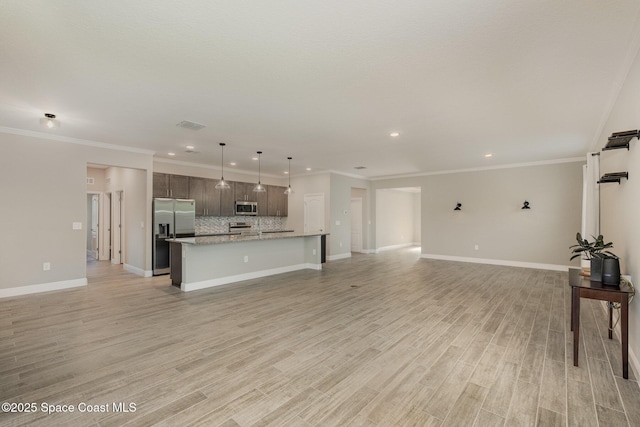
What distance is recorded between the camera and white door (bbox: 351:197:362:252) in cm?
1066

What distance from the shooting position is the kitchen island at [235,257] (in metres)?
5.13

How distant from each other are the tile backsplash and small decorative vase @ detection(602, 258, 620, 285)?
26.2ft

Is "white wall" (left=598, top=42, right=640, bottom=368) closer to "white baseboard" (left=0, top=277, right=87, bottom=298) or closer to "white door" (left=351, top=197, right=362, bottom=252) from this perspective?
"white door" (left=351, top=197, right=362, bottom=252)

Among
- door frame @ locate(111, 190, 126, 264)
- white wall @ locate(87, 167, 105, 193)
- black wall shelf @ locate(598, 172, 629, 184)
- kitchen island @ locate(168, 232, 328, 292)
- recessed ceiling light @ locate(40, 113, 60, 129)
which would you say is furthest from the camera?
white wall @ locate(87, 167, 105, 193)

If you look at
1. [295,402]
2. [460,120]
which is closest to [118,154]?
[295,402]

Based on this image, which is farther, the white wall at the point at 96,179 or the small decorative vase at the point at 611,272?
the white wall at the point at 96,179

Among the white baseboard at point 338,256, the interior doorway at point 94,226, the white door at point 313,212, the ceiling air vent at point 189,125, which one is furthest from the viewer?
the interior doorway at point 94,226

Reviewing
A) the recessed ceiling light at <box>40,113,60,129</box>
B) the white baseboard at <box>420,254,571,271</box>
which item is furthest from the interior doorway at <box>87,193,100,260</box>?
the white baseboard at <box>420,254,571,271</box>

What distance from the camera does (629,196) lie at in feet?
8.75

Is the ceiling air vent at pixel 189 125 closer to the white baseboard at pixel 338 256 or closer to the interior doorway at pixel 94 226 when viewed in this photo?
the white baseboard at pixel 338 256

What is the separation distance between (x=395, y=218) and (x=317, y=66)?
10.0m

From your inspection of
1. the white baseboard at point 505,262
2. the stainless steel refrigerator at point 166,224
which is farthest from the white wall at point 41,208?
the white baseboard at point 505,262

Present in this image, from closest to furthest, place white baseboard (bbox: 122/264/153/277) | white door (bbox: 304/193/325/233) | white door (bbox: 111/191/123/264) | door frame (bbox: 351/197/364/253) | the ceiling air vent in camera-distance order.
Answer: the ceiling air vent, white baseboard (bbox: 122/264/153/277), white door (bbox: 111/191/123/264), white door (bbox: 304/193/325/233), door frame (bbox: 351/197/364/253)

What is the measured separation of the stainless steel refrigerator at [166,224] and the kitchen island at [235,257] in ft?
3.99
